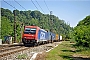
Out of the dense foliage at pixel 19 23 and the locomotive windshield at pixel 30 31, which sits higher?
the dense foliage at pixel 19 23

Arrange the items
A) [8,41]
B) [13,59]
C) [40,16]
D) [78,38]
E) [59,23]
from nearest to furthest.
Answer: [13,59], [78,38], [8,41], [59,23], [40,16]

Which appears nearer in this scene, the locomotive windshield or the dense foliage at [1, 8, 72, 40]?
the locomotive windshield

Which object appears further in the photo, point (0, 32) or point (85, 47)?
point (0, 32)

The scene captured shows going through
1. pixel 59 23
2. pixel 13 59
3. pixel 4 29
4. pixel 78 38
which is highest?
pixel 59 23

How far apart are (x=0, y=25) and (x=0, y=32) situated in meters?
2.53

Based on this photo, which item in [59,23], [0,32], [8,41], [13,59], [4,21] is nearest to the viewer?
[13,59]

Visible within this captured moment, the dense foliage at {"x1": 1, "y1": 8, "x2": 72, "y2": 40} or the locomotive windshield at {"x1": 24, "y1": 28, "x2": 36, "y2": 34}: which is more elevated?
the dense foliage at {"x1": 1, "y1": 8, "x2": 72, "y2": 40}

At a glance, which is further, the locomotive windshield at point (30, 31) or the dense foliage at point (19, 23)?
the dense foliage at point (19, 23)

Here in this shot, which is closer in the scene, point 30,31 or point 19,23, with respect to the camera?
point 30,31

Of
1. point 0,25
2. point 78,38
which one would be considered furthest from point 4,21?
point 78,38

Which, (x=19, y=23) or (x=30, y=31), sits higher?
(x=19, y=23)

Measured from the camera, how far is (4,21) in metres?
59.9

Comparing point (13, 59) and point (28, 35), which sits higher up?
point (28, 35)

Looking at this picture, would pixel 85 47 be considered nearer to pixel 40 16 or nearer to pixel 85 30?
pixel 85 30
